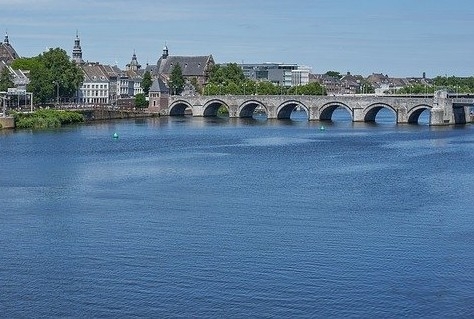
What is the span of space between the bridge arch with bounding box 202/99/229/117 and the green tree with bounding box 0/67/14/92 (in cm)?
2326

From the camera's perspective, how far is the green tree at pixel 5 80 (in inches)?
3787

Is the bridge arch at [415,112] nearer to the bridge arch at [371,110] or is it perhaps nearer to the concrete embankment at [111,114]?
the bridge arch at [371,110]

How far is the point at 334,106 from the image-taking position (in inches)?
4058

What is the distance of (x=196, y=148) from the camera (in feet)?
212

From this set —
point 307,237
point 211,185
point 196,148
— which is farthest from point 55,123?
point 307,237

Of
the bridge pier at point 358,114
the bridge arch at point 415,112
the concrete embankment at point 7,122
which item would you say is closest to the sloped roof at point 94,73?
the bridge pier at point 358,114

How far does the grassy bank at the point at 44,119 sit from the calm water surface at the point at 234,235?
74.7ft

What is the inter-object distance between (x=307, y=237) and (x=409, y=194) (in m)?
11.9

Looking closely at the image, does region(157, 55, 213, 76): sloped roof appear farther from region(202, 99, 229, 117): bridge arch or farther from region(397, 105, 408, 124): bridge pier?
region(397, 105, 408, 124): bridge pier

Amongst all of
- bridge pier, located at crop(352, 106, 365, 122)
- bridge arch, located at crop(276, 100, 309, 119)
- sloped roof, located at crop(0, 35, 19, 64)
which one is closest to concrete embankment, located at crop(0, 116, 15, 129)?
bridge arch, located at crop(276, 100, 309, 119)

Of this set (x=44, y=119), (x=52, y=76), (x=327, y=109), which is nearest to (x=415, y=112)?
(x=327, y=109)

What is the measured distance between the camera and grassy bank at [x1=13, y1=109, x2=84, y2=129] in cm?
8196

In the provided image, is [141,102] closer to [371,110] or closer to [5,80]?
[5,80]

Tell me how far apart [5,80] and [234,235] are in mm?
70459
